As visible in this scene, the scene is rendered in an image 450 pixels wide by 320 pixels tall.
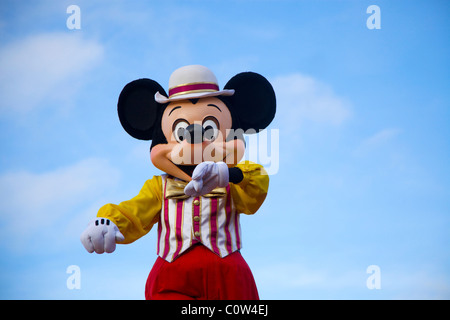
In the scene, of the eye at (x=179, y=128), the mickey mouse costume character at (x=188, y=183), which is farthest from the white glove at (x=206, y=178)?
the eye at (x=179, y=128)

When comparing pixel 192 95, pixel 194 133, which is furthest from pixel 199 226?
pixel 192 95

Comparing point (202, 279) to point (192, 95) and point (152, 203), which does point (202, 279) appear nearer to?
point (152, 203)

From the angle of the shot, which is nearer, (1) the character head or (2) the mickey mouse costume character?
(2) the mickey mouse costume character

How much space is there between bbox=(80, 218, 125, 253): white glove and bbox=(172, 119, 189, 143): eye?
560mm

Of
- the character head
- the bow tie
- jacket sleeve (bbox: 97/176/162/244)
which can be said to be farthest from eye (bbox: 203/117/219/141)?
jacket sleeve (bbox: 97/176/162/244)

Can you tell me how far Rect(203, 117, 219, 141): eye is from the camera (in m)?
3.44

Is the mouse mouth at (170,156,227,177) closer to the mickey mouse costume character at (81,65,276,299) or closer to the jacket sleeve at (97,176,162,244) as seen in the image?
the mickey mouse costume character at (81,65,276,299)

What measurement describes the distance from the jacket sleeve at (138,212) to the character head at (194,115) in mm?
143

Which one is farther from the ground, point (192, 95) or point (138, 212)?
point (192, 95)

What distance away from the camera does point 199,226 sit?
3.38 meters

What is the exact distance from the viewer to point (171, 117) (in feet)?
11.4

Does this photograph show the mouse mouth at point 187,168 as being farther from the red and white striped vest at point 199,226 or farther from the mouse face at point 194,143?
the red and white striped vest at point 199,226

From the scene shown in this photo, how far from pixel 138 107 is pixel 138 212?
Answer: 22.6 inches
